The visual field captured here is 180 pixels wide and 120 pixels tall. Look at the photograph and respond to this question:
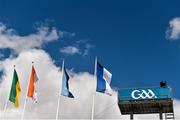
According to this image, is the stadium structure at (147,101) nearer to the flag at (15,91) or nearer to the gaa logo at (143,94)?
the gaa logo at (143,94)

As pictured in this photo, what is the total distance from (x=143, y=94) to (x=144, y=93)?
0.88 feet

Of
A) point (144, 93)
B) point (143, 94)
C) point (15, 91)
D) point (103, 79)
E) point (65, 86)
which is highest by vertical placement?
point (144, 93)

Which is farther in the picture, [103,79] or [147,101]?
[147,101]

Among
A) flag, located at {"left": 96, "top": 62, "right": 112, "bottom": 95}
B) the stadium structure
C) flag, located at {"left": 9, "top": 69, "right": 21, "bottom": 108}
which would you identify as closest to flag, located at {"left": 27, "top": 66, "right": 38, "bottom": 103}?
flag, located at {"left": 9, "top": 69, "right": 21, "bottom": 108}

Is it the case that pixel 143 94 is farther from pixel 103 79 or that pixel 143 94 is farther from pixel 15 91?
pixel 15 91

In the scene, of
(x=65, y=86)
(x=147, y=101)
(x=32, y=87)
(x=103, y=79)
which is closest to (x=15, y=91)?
(x=32, y=87)

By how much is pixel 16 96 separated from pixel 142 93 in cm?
2482

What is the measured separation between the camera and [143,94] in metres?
67.8

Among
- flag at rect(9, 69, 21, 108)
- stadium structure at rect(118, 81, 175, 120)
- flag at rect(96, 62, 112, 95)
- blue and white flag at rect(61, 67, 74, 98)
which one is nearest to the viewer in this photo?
flag at rect(96, 62, 112, 95)

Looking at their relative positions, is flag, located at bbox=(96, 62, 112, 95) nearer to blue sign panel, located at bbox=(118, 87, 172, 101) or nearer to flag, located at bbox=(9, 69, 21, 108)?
flag, located at bbox=(9, 69, 21, 108)

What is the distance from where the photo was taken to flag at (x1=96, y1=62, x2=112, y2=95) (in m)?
45.1

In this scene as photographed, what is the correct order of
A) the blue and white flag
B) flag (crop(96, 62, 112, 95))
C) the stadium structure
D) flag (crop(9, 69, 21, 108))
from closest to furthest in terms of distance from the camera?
flag (crop(96, 62, 112, 95)), the blue and white flag, flag (crop(9, 69, 21, 108)), the stadium structure

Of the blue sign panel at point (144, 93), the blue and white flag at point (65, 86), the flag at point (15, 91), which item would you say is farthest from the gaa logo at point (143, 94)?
the flag at point (15, 91)

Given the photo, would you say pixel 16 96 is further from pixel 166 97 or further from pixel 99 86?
pixel 166 97
